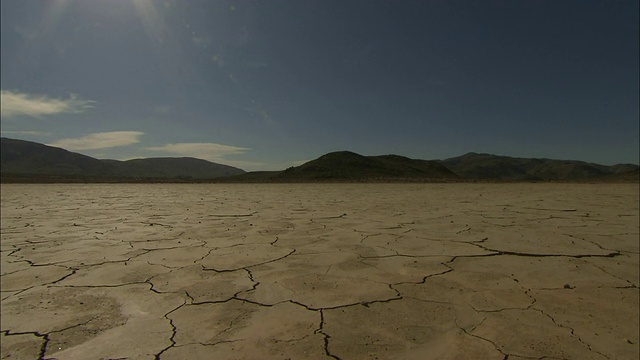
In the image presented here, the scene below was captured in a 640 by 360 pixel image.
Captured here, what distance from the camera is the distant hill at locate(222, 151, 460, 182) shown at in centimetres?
2014

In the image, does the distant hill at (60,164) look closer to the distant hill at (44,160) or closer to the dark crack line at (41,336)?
the distant hill at (44,160)

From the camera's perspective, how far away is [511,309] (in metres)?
1.57

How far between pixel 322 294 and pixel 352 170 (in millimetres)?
20674

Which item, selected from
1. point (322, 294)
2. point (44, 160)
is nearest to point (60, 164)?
point (44, 160)

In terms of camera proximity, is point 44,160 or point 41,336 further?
point 44,160

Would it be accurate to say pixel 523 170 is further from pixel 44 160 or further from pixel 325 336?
pixel 44 160

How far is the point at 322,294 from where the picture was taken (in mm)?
1741

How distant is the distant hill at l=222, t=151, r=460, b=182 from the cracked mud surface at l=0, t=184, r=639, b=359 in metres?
16.1

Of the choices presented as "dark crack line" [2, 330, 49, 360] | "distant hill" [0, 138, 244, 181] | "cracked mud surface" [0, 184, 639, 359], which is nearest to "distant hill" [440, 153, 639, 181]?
"distant hill" [0, 138, 244, 181]

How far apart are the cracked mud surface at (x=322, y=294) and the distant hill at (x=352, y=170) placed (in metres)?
16.1

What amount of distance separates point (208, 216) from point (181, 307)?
10.5 ft

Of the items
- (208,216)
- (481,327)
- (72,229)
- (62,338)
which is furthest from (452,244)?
(72,229)

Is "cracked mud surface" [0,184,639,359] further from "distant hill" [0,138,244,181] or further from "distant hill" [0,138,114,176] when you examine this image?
"distant hill" [0,138,114,176]

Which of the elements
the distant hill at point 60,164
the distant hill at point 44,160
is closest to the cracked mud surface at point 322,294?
the distant hill at point 60,164
